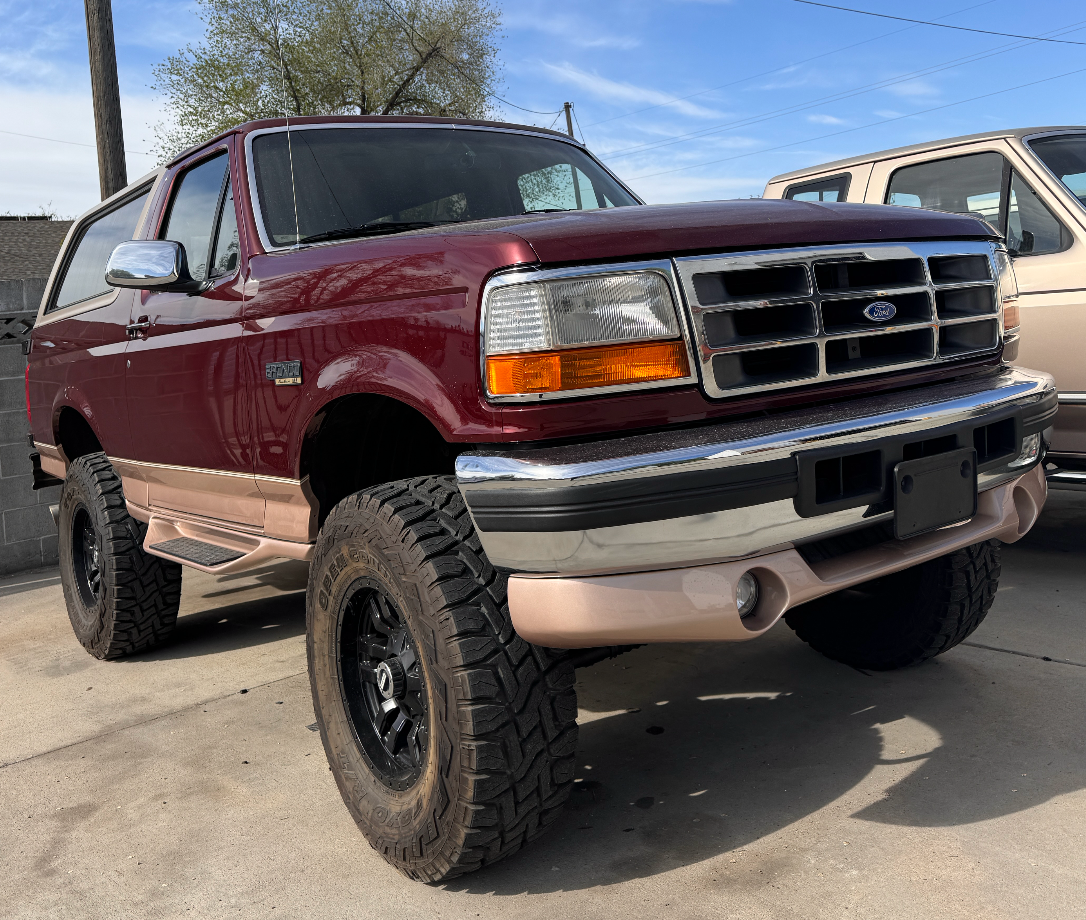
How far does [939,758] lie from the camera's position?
113 inches

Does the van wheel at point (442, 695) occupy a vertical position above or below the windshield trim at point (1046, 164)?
below

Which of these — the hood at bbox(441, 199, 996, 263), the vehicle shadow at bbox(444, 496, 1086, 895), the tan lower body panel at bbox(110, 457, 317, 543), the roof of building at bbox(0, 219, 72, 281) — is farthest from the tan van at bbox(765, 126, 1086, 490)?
the roof of building at bbox(0, 219, 72, 281)

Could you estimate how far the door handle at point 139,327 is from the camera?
12.2 ft

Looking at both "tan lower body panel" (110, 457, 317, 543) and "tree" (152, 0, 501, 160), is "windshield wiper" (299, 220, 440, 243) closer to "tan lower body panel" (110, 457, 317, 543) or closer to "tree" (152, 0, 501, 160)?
"tan lower body panel" (110, 457, 317, 543)

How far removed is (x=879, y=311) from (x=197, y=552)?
7.97 feet

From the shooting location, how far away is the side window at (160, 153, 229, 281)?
357cm

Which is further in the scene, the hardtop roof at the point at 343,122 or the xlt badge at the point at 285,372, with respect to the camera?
the hardtop roof at the point at 343,122

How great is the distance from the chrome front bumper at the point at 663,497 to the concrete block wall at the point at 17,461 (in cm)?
556

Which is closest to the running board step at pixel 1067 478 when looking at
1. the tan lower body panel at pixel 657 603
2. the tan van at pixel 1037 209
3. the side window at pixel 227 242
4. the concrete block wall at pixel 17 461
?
the tan van at pixel 1037 209

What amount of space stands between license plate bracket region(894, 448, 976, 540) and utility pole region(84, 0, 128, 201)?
10354 mm

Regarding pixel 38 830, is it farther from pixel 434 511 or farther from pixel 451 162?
pixel 451 162

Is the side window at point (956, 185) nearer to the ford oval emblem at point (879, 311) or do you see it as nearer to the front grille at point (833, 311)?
the front grille at point (833, 311)

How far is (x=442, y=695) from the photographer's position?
2.25 m

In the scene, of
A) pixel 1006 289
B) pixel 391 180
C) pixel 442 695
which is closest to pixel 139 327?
pixel 391 180
